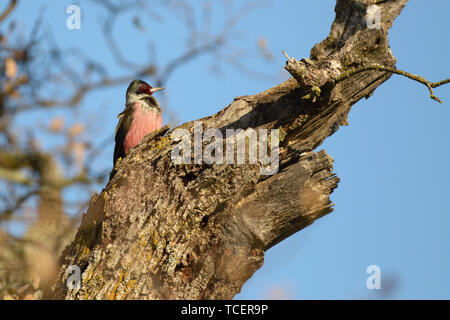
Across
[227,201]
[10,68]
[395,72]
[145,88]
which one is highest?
[145,88]

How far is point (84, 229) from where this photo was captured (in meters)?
3.64

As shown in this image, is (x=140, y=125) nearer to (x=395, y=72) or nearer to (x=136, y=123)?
(x=136, y=123)

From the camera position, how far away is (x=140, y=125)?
22.0ft

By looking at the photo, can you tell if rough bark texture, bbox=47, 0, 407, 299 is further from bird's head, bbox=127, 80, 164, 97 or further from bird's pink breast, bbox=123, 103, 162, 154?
bird's head, bbox=127, 80, 164, 97

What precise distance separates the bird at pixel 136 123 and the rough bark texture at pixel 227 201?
9.65ft

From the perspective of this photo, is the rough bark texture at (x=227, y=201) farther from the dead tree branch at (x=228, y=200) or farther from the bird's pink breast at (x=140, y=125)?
the bird's pink breast at (x=140, y=125)

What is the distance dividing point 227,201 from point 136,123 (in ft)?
11.7

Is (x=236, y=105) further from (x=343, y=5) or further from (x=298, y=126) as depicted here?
A: (x=343, y=5)

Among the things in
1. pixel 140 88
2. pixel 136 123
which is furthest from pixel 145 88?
pixel 136 123

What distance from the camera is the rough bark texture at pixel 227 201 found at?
129 inches

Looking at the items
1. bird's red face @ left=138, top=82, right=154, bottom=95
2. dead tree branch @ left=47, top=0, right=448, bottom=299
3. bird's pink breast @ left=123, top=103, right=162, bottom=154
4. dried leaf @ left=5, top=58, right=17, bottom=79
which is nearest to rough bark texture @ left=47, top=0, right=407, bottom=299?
dead tree branch @ left=47, top=0, right=448, bottom=299

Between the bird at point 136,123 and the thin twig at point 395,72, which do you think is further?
the bird at point 136,123

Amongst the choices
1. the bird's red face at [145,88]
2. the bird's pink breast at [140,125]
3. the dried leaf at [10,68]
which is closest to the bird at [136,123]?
the bird's pink breast at [140,125]
